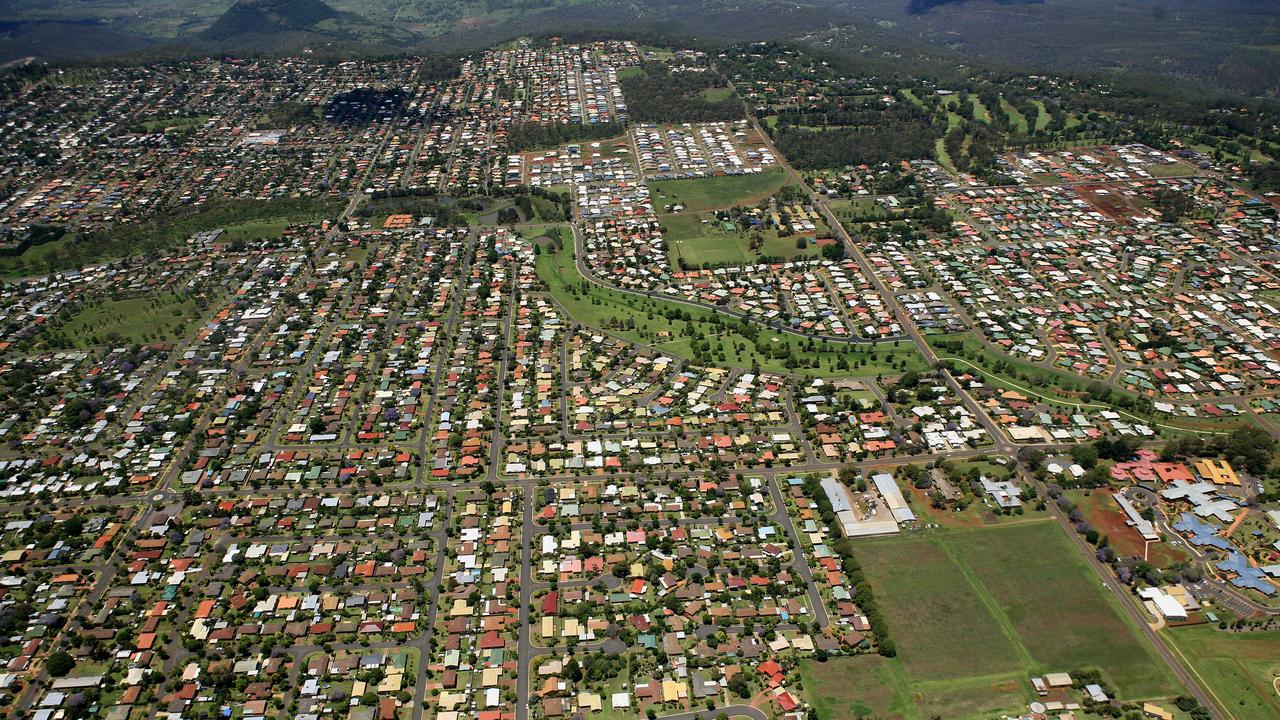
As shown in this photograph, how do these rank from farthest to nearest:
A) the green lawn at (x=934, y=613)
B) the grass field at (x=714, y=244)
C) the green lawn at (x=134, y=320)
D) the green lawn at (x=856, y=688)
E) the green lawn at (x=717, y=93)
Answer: the green lawn at (x=717, y=93) < the grass field at (x=714, y=244) < the green lawn at (x=134, y=320) < the green lawn at (x=934, y=613) < the green lawn at (x=856, y=688)

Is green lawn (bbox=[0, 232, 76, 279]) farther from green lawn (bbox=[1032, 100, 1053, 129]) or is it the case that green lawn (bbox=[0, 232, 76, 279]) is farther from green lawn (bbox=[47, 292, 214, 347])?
green lawn (bbox=[1032, 100, 1053, 129])

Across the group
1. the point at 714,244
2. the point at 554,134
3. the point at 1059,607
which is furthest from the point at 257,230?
the point at 1059,607

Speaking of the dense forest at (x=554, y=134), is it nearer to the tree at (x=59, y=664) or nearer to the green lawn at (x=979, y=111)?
the green lawn at (x=979, y=111)

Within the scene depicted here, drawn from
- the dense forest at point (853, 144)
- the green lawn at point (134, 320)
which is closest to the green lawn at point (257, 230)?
the green lawn at point (134, 320)

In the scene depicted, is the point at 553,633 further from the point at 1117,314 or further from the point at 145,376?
the point at 1117,314

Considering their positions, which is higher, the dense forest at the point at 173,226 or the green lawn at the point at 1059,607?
the dense forest at the point at 173,226

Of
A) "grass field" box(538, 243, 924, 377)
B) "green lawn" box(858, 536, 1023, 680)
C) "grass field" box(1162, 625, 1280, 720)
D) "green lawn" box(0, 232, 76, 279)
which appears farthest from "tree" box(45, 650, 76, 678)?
"green lawn" box(0, 232, 76, 279)
